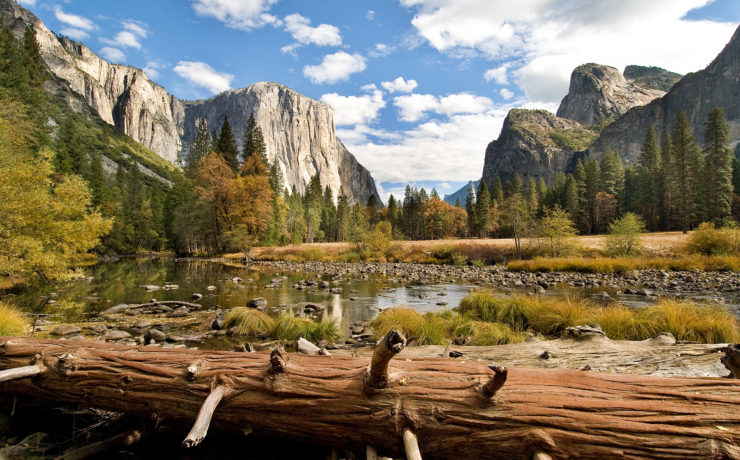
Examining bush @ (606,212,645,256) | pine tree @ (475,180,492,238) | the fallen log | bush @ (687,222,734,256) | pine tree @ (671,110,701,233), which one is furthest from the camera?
pine tree @ (475,180,492,238)

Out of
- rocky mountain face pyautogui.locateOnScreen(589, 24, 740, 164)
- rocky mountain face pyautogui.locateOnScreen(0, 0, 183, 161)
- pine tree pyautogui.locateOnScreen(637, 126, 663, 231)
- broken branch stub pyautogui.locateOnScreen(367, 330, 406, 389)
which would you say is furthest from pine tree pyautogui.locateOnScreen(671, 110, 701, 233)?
rocky mountain face pyautogui.locateOnScreen(0, 0, 183, 161)

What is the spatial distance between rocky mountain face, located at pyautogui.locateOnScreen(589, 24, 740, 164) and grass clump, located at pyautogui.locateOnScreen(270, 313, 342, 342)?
140668 mm

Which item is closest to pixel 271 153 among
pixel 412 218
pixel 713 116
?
pixel 412 218

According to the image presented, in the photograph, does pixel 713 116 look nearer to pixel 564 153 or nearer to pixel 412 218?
pixel 412 218

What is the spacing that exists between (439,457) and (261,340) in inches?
254

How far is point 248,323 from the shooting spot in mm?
8727

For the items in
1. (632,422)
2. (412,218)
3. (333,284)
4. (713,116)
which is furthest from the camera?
(412,218)

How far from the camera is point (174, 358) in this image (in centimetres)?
322

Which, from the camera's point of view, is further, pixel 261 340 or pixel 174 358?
pixel 261 340

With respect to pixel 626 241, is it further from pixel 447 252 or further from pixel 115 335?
pixel 115 335

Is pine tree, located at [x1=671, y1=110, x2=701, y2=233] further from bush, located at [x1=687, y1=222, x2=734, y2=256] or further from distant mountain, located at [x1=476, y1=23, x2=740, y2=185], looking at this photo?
distant mountain, located at [x1=476, y1=23, x2=740, y2=185]

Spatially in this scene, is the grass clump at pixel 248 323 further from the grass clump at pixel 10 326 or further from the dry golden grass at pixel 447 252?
the dry golden grass at pixel 447 252

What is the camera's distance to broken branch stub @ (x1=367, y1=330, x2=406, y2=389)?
1954 mm

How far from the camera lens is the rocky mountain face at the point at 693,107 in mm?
121562
